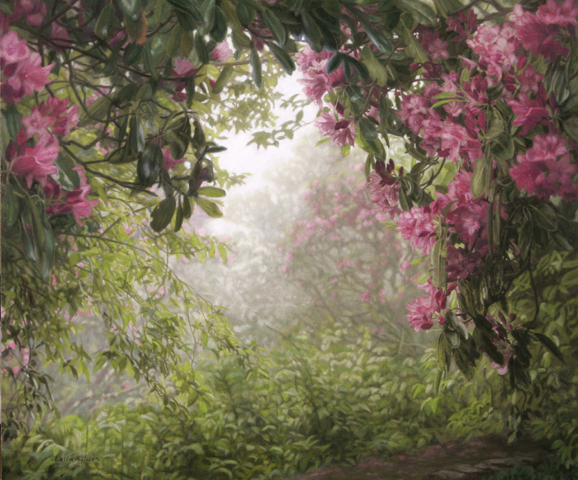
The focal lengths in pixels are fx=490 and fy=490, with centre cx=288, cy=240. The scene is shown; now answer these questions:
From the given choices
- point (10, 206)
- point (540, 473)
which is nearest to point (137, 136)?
point (10, 206)

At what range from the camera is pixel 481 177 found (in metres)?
1.07

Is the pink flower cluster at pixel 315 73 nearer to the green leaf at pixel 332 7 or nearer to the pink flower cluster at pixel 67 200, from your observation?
the green leaf at pixel 332 7

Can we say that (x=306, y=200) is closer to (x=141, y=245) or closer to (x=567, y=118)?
(x=141, y=245)

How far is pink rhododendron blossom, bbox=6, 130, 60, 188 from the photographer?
95cm

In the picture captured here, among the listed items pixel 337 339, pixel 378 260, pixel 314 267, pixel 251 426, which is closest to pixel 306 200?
pixel 314 267

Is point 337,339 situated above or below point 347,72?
below

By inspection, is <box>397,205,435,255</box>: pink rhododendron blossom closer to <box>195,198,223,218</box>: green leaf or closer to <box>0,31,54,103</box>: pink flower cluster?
<box>195,198,223,218</box>: green leaf

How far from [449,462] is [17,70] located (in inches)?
54.8

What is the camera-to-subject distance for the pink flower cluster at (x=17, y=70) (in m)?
0.97

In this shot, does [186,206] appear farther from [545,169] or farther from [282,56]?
[545,169]

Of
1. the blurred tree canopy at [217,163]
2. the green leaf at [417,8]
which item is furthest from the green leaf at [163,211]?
the green leaf at [417,8]

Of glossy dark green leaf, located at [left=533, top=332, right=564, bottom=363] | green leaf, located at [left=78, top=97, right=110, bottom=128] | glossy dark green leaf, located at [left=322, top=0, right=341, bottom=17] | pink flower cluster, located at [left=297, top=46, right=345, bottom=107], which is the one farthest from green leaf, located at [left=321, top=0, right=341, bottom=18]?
glossy dark green leaf, located at [left=533, top=332, right=564, bottom=363]

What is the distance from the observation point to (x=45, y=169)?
0.96 meters

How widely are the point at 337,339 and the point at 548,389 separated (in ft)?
1.88
